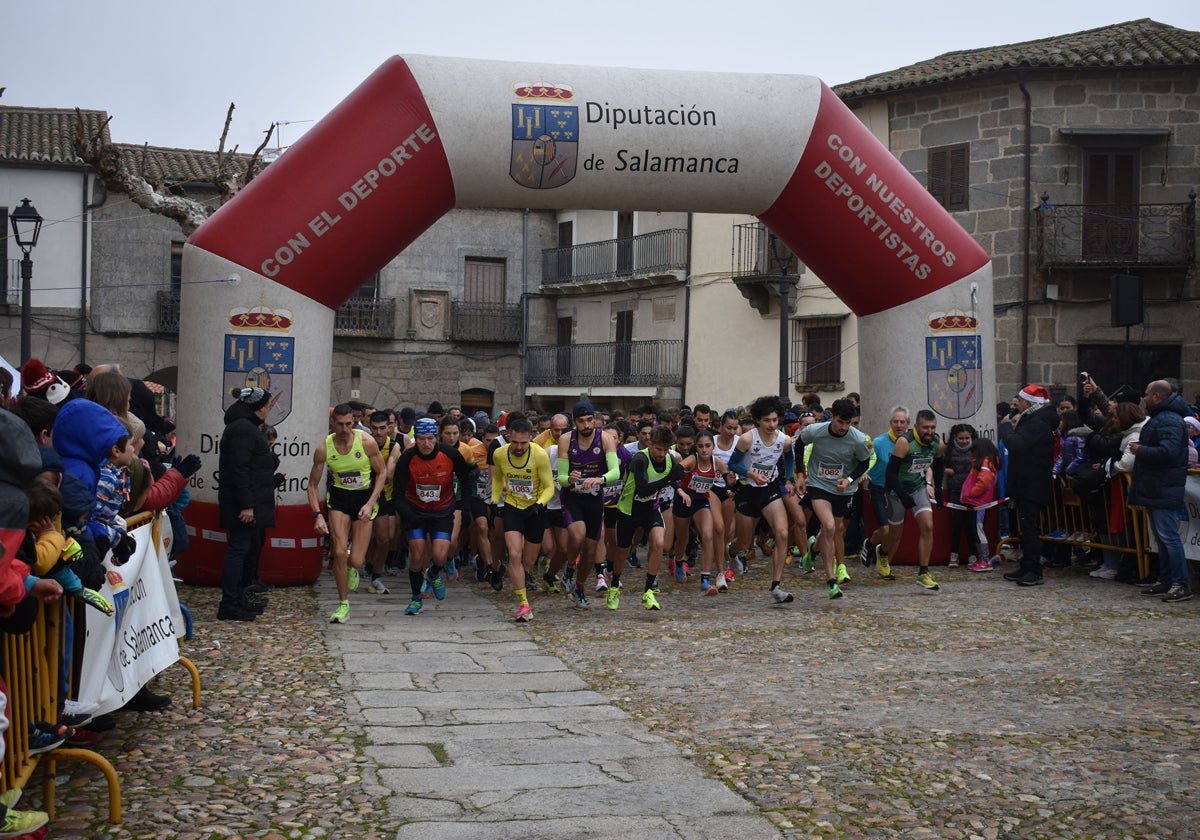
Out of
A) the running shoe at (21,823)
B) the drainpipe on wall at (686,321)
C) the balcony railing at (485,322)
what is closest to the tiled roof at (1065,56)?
the drainpipe on wall at (686,321)

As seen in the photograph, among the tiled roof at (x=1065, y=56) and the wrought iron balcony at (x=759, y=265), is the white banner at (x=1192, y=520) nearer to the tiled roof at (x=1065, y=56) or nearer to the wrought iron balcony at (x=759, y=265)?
the tiled roof at (x=1065, y=56)

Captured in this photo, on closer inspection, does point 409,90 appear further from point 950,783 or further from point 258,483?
point 950,783

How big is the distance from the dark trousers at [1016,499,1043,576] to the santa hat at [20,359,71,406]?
921 centimetres

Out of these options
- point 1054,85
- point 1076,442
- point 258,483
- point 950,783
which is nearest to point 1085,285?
point 1054,85

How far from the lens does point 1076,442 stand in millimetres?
13406

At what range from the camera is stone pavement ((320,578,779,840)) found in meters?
5.02

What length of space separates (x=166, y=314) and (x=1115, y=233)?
22601 mm

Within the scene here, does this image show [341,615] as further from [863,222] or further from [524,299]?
[524,299]

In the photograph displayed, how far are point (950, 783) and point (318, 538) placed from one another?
813 cm

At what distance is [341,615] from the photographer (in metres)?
10.4

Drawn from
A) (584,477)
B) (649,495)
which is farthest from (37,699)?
(649,495)

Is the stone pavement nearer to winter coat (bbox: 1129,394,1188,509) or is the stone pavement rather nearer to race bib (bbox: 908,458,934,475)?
race bib (bbox: 908,458,934,475)

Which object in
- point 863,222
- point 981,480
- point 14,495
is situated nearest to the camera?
point 14,495

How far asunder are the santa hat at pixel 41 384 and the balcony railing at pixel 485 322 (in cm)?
2985
